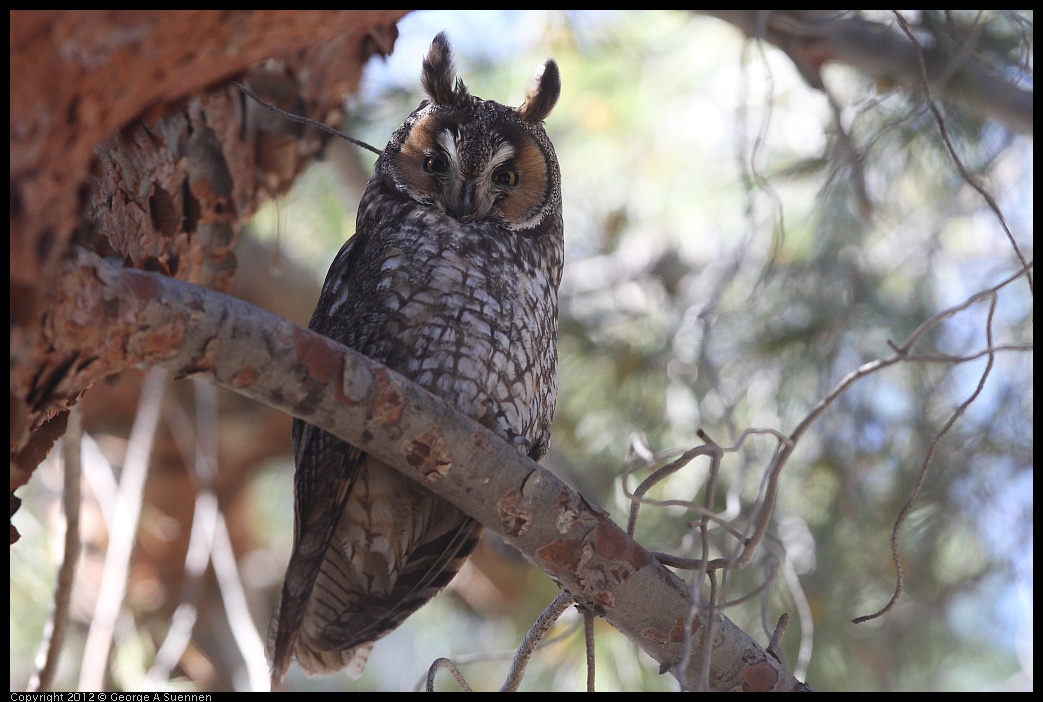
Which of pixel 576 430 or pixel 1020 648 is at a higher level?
pixel 576 430

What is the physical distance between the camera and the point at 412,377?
5.28 ft

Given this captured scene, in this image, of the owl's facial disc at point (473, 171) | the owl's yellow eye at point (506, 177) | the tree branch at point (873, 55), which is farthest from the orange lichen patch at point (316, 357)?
the tree branch at point (873, 55)

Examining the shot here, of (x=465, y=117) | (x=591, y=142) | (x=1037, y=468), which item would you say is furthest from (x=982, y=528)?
(x=591, y=142)

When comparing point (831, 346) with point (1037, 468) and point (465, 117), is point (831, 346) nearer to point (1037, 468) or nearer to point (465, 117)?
point (1037, 468)

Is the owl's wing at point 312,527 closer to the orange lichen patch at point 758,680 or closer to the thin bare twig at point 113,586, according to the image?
the thin bare twig at point 113,586

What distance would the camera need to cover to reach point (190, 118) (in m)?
1.71

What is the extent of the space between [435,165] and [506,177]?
0.16 meters

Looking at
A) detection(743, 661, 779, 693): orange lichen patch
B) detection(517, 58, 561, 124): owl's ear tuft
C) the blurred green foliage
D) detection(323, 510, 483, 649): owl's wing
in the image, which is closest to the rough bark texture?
detection(323, 510, 483, 649): owl's wing

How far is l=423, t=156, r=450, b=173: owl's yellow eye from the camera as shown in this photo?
1869 mm

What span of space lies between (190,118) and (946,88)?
1.93 metres

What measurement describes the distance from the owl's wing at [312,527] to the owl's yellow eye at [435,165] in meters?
0.65

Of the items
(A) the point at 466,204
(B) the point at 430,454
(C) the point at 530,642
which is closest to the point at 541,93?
(A) the point at 466,204

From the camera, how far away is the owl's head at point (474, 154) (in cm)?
185

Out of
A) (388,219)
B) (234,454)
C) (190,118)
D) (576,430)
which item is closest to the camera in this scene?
(190,118)
